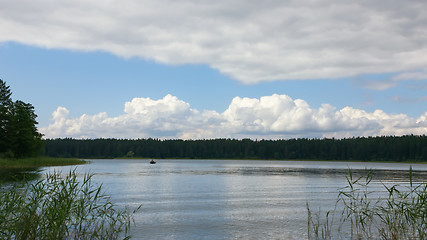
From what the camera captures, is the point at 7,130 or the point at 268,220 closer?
the point at 268,220

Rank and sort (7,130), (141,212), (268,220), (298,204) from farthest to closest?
(7,130)
(298,204)
(141,212)
(268,220)

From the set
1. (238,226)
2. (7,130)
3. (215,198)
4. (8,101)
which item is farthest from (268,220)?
(8,101)

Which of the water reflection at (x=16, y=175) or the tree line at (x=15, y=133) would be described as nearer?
the water reflection at (x=16, y=175)

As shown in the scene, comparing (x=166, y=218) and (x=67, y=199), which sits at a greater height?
(x=67, y=199)

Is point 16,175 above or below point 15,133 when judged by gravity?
below

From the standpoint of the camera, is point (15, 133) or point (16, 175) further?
point (15, 133)

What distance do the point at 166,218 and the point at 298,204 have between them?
47.3 feet

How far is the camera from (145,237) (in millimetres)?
21453

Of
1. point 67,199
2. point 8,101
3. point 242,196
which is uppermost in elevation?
point 8,101

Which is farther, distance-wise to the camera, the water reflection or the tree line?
the tree line

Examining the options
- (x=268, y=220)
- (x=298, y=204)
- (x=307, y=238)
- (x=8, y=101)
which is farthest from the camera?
(x=8, y=101)

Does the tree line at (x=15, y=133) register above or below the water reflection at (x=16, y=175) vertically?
above

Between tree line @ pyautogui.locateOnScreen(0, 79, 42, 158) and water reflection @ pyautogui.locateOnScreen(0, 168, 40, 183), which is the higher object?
tree line @ pyautogui.locateOnScreen(0, 79, 42, 158)

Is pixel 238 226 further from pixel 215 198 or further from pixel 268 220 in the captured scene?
pixel 215 198
